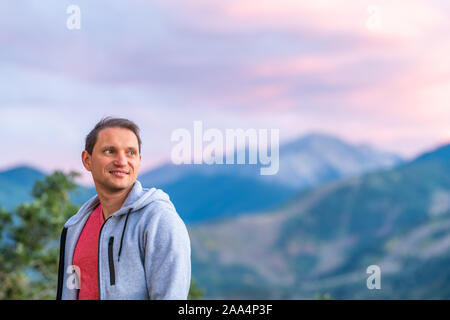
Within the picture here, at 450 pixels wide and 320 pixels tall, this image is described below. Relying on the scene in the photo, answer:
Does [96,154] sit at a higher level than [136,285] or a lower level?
higher

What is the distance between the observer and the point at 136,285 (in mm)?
3150

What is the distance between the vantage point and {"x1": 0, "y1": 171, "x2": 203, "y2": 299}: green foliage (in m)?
12.4

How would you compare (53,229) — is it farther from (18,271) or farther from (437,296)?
(437,296)

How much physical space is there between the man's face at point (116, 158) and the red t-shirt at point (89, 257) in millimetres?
322

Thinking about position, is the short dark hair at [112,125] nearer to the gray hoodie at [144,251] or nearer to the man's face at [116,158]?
the man's face at [116,158]

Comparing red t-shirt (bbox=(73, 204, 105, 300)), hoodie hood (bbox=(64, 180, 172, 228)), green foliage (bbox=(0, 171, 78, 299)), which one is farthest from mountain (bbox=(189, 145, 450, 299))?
hoodie hood (bbox=(64, 180, 172, 228))

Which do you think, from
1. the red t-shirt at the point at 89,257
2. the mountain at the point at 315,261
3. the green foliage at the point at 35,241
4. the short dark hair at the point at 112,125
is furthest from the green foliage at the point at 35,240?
the mountain at the point at 315,261

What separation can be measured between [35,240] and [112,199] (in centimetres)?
997

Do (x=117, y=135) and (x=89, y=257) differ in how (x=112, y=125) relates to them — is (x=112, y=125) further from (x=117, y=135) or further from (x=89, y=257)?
(x=89, y=257)

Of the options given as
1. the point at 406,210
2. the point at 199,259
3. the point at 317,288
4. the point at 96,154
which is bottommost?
the point at 96,154

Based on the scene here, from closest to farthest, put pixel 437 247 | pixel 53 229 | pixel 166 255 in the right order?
pixel 166 255 < pixel 53 229 < pixel 437 247
